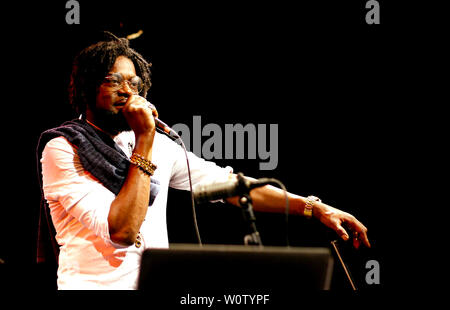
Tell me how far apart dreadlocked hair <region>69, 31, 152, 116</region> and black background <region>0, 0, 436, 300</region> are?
5.61ft

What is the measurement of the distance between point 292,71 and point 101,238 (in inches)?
109

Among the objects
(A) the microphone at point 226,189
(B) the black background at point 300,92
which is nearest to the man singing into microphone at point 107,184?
(A) the microphone at point 226,189

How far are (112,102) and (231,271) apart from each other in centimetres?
113

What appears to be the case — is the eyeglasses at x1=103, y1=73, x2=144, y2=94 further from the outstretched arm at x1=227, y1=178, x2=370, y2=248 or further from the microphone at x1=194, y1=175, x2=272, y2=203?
the microphone at x1=194, y1=175, x2=272, y2=203

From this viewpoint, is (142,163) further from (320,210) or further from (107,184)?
(320,210)

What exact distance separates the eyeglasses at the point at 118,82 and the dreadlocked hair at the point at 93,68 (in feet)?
0.09

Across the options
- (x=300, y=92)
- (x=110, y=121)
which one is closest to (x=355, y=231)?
(x=110, y=121)

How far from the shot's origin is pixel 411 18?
379 cm

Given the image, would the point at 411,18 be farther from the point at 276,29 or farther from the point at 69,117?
the point at 69,117

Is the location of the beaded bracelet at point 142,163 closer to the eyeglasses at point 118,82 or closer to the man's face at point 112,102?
the man's face at point 112,102

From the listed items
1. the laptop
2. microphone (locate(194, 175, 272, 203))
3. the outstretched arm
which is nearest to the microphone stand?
microphone (locate(194, 175, 272, 203))

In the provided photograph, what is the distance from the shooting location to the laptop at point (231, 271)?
1.08 meters

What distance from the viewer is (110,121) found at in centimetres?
197
